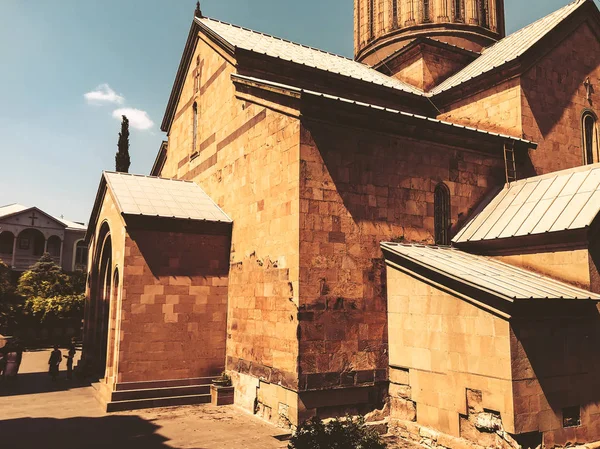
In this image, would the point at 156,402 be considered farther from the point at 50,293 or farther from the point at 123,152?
the point at 123,152

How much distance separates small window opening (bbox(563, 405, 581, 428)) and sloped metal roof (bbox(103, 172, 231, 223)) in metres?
8.04

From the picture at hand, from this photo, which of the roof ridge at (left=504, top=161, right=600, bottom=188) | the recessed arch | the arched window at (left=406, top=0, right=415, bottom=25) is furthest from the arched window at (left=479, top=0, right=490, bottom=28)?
the roof ridge at (left=504, top=161, right=600, bottom=188)

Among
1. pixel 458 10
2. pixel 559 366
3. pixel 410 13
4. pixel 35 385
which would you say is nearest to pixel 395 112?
pixel 559 366

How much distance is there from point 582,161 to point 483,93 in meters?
3.45

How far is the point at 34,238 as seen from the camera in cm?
3875

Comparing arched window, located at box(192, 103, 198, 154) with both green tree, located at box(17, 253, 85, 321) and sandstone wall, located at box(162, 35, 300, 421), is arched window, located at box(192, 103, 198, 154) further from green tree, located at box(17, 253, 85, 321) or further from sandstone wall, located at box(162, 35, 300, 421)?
green tree, located at box(17, 253, 85, 321)

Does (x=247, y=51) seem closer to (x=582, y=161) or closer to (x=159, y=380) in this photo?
(x=159, y=380)

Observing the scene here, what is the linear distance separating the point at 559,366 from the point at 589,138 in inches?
365

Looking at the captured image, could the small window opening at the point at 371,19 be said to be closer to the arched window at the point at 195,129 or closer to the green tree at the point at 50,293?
the arched window at the point at 195,129

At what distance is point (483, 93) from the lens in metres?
13.9

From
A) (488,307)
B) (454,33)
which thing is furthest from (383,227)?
(454,33)

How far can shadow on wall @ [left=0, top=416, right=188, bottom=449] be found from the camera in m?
7.92

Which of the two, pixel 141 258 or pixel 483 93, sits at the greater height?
pixel 483 93

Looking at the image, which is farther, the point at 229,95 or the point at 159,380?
the point at 229,95
